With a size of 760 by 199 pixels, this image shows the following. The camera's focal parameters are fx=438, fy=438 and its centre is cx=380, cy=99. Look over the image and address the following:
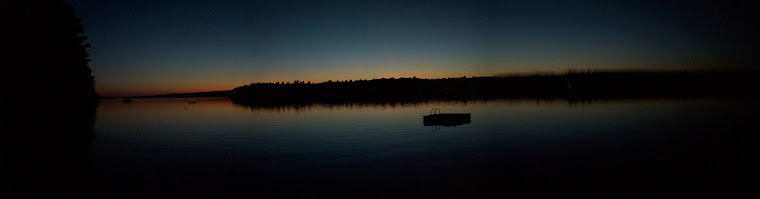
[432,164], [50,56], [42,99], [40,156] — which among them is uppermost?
[50,56]

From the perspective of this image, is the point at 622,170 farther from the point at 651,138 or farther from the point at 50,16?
the point at 50,16

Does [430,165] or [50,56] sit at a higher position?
[50,56]

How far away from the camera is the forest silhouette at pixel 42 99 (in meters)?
9.63

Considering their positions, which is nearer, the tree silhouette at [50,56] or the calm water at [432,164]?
the calm water at [432,164]

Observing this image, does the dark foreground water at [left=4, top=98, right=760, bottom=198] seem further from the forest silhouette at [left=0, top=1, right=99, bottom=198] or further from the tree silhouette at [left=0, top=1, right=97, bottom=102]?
the tree silhouette at [left=0, top=1, right=97, bottom=102]

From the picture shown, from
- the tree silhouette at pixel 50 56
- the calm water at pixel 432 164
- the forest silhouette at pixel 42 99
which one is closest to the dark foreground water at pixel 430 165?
the calm water at pixel 432 164

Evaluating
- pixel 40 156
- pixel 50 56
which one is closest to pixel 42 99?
pixel 50 56

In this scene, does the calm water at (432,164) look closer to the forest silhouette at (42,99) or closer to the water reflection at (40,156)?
the water reflection at (40,156)

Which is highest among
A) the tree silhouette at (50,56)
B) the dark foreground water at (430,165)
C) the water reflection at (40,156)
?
the tree silhouette at (50,56)

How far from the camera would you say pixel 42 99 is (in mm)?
40000

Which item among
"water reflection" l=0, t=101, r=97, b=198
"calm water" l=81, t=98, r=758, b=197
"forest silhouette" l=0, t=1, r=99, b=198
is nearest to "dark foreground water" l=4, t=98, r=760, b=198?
"calm water" l=81, t=98, r=758, b=197

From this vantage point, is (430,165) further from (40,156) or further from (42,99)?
(42,99)

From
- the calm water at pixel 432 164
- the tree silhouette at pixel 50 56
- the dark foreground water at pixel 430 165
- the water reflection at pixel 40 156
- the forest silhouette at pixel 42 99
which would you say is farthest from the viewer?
the tree silhouette at pixel 50 56

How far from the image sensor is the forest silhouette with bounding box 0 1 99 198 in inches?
379
